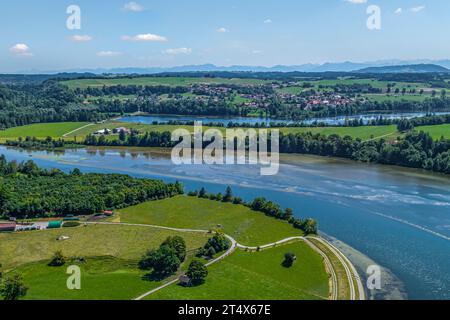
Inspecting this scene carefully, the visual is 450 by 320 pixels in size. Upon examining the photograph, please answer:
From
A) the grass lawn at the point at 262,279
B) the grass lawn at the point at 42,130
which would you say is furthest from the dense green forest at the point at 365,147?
the grass lawn at the point at 262,279

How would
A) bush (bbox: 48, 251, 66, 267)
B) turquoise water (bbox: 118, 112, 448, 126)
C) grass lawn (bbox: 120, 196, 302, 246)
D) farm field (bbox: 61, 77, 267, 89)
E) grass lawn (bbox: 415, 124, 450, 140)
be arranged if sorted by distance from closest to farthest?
bush (bbox: 48, 251, 66, 267) < grass lawn (bbox: 120, 196, 302, 246) < grass lawn (bbox: 415, 124, 450, 140) < turquoise water (bbox: 118, 112, 448, 126) < farm field (bbox: 61, 77, 267, 89)

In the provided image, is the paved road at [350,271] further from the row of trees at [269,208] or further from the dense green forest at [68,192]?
the dense green forest at [68,192]

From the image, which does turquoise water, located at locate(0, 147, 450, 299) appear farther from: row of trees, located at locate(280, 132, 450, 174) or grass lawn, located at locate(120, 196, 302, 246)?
grass lawn, located at locate(120, 196, 302, 246)

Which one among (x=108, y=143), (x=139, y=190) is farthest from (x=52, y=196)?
(x=108, y=143)

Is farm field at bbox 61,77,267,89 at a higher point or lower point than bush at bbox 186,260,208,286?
higher

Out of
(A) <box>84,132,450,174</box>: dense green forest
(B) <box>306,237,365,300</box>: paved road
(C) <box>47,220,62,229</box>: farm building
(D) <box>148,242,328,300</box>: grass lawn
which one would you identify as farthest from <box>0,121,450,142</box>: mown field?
(C) <box>47,220,62,229</box>: farm building
